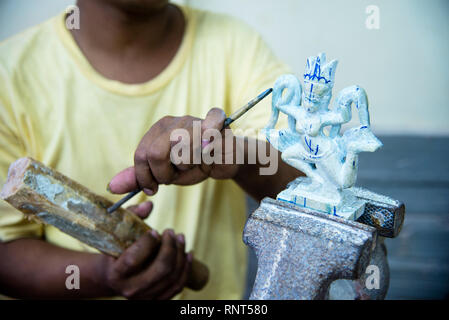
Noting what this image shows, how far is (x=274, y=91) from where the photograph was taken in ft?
1.89

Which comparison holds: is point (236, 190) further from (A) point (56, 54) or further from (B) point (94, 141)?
(A) point (56, 54)

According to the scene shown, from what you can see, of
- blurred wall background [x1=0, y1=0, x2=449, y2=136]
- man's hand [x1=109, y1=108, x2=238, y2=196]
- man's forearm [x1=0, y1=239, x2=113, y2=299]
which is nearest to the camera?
man's hand [x1=109, y1=108, x2=238, y2=196]

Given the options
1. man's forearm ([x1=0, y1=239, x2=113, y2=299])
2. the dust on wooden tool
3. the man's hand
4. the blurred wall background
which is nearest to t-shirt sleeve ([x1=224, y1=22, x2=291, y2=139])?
the man's hand

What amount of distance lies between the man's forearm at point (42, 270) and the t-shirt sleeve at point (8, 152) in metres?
0.03

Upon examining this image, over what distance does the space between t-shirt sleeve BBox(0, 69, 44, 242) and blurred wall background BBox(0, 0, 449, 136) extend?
980mm

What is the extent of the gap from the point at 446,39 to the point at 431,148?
476mm

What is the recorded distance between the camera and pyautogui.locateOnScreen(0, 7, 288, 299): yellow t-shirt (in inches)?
34.1

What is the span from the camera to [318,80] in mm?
520

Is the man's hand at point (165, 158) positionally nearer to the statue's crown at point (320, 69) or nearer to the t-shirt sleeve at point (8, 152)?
the statue's crown at point (320, 69)

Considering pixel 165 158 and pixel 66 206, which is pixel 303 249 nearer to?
pixel 165 158

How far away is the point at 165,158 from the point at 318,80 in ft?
0.82

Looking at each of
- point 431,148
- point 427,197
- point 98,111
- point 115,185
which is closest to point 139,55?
point 98,111
